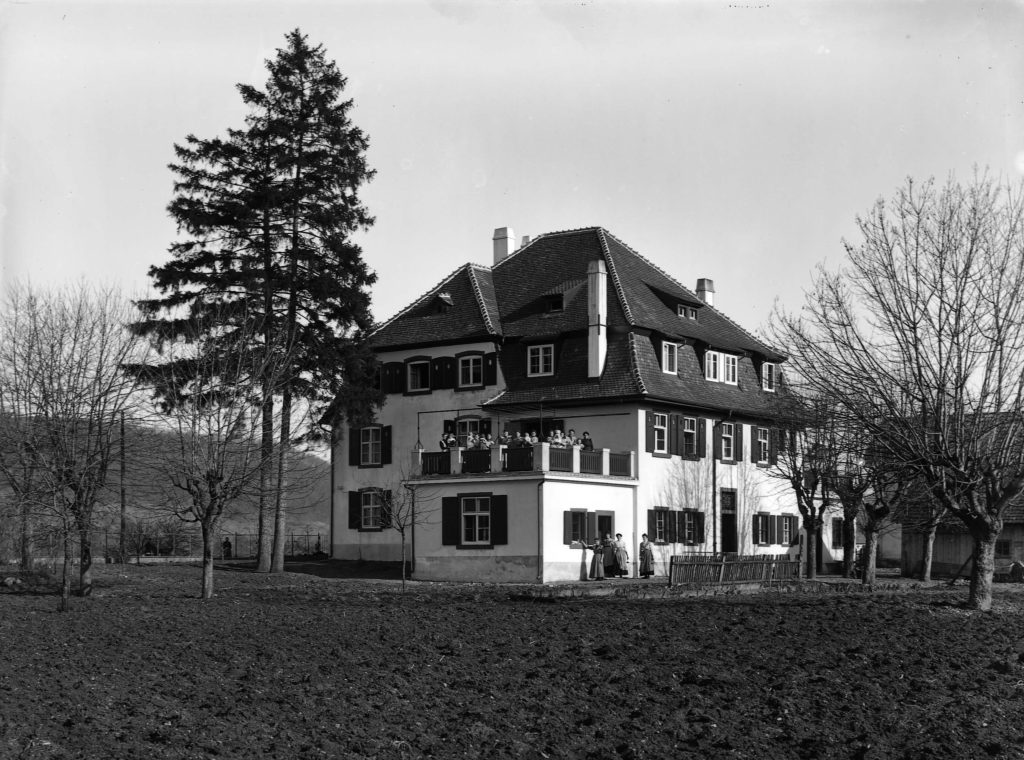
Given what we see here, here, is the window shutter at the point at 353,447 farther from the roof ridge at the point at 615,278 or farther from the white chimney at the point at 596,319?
the roof ridge at the point at 615,278

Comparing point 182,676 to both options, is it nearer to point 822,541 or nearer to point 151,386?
point 151,386

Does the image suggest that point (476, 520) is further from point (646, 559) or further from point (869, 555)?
point (869, 555)

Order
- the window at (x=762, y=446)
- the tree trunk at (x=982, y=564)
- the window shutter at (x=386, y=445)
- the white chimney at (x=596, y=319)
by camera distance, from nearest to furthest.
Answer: the tree trunk at (x=982, y=564) < the white chimney at (x=596, y=319) < the window shutter at (x=386, y=445) < the window at (x=762, y=446)

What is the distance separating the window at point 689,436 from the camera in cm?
4509

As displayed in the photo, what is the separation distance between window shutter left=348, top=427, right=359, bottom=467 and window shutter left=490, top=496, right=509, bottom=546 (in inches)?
426

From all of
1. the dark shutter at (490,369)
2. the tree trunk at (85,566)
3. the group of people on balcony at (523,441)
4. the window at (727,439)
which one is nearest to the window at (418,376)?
the dark shutter at (490,369)

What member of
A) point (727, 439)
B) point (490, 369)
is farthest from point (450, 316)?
point (727, 439)

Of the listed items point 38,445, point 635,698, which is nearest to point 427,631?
point 635,698

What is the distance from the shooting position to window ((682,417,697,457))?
45.1 metres

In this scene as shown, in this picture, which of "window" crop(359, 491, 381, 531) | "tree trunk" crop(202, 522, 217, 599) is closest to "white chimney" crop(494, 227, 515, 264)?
"window" crop(359, 491, 381, 531)

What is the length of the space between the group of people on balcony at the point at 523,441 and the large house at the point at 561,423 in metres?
0.27

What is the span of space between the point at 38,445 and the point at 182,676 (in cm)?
1392

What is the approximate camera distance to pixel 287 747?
39.3ft

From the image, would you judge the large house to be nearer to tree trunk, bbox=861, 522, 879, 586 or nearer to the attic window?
the attic window
